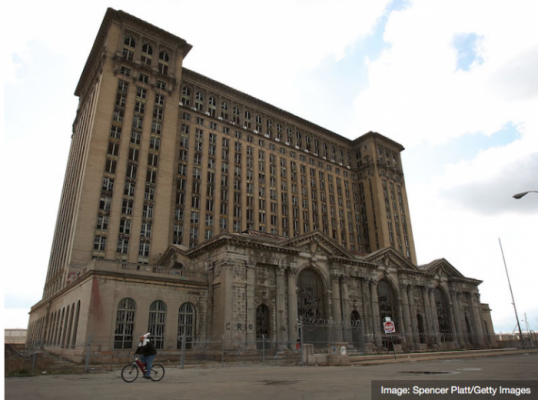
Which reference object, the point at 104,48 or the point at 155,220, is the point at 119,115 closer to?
the point at 104,48

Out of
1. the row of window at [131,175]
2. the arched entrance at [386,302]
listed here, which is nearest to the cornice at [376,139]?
the arched entrance at [386,302]

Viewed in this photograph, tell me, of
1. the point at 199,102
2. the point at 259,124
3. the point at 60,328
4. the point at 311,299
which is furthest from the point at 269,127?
the point at 60,328

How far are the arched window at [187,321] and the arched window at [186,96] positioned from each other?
1712 inches

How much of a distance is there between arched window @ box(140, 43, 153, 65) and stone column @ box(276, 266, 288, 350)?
1762 inches

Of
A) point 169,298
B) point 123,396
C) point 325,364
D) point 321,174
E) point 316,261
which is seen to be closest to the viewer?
point 123,396

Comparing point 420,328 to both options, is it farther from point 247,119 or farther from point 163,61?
point 163,61

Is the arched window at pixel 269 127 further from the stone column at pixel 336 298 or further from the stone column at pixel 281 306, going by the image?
the stone column at pixel 281 306

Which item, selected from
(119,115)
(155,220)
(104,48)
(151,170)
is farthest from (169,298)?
(104,48)

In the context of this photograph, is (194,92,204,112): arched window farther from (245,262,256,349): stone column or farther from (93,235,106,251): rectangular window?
(245,262,256,349): stone column

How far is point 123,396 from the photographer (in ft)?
38.5

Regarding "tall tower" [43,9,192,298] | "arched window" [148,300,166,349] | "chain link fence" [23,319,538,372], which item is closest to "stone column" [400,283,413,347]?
"chain link fence" [23,319,538,372]

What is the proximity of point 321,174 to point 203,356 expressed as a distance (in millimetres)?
60490

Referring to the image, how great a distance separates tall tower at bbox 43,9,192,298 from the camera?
173ft

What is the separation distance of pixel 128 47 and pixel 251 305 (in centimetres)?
4948
